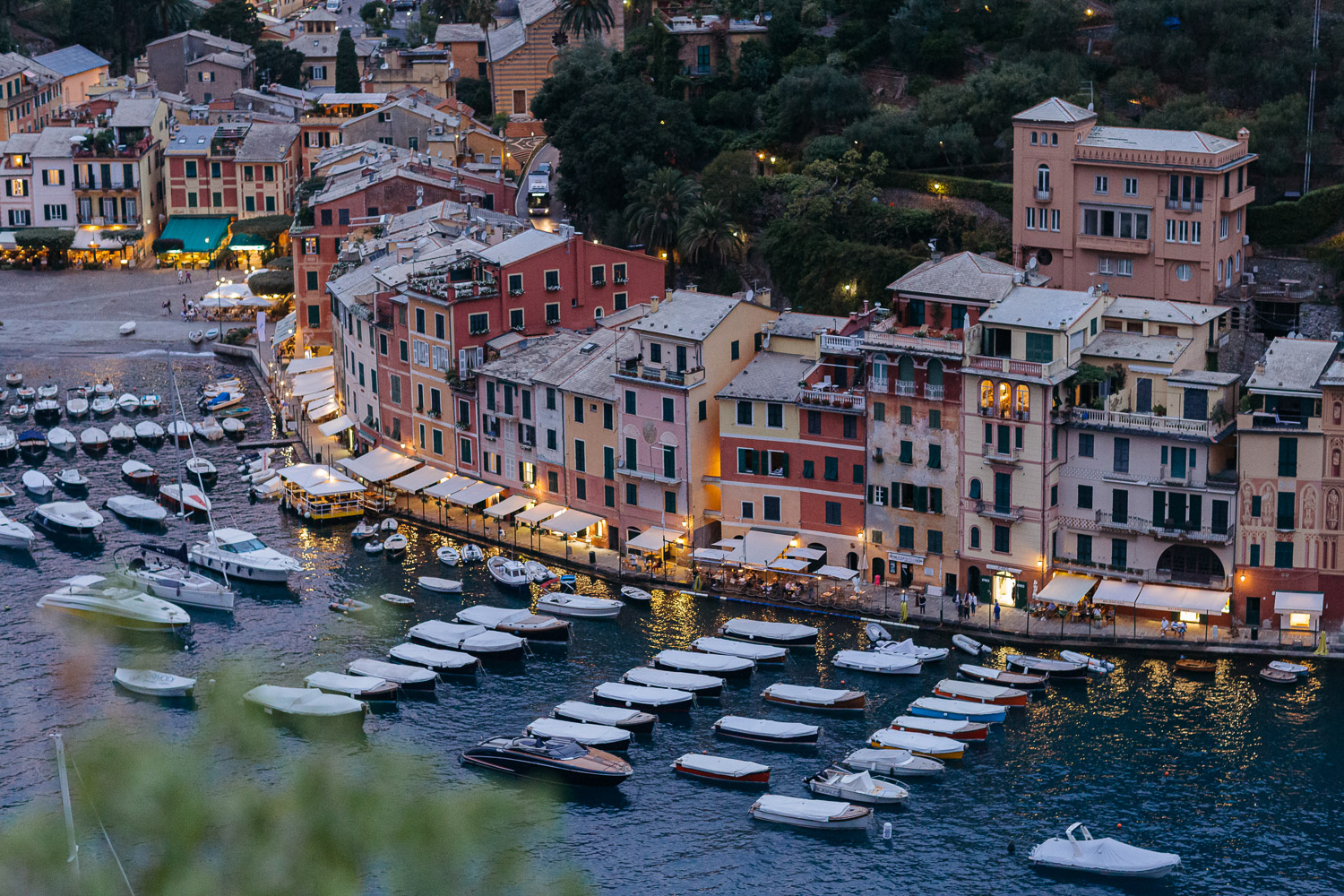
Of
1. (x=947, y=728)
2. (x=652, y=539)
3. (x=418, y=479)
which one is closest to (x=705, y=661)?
(x=947, y=728)

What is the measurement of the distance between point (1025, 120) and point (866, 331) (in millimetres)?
16850

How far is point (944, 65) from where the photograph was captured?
418 ft

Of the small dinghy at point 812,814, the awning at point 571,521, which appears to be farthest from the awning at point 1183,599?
the awning at point 571,521

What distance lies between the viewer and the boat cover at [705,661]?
88125mm

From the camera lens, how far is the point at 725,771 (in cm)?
7912

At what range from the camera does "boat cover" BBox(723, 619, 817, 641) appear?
300 ft

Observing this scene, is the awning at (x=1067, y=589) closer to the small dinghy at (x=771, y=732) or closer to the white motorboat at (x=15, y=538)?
the small dinghy at (x=771, y=732)

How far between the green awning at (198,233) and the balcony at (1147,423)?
305 ft

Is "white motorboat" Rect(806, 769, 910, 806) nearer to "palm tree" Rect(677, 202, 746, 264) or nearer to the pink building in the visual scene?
the pink building

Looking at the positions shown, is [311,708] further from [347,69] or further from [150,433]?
[347,69]

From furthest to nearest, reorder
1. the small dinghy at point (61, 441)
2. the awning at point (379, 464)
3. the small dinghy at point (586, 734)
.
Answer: the small dinghy at point (61, 441)
the awning at point (379, 464)
the small dinghy at point (586, 734)

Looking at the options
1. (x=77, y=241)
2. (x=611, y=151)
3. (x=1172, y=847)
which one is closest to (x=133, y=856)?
(x=1172, y=847)

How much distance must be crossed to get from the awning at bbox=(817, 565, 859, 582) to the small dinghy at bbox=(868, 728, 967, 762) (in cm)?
1423

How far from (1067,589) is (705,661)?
16.6 meters
